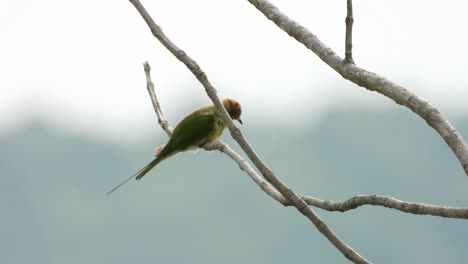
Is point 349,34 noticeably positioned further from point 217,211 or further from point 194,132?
point 217,211

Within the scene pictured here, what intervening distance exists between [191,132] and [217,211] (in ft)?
588

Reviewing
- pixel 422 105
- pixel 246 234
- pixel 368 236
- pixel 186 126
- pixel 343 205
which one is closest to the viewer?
pixel 422 105

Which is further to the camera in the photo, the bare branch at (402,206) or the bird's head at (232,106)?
the bird's head at (232,106)

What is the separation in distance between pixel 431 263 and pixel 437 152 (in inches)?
919

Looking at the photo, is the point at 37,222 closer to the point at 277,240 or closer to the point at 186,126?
the point at 277,240

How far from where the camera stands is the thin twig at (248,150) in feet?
11.6

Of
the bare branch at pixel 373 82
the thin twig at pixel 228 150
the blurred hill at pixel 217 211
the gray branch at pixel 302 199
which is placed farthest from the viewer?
the blurred hill at pixel 217 211

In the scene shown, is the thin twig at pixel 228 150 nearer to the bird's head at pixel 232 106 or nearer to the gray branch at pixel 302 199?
the gray branch at pixel 302 199

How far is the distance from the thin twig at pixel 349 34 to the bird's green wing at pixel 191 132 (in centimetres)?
361

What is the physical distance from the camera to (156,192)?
18700 centimetres

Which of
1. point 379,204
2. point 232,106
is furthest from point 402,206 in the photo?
point 232,106

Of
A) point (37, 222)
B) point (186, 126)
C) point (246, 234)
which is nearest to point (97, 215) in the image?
point (37, 222)

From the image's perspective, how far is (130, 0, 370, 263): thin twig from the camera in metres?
3.54

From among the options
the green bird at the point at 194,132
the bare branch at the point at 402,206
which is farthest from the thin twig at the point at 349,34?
the green bird at the point at 194,132
